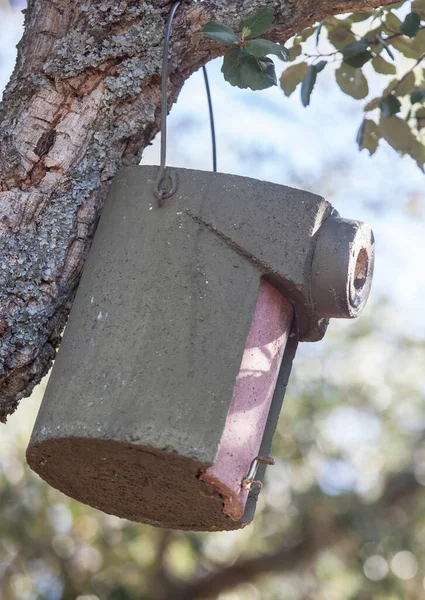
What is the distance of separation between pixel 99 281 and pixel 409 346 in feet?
18.4

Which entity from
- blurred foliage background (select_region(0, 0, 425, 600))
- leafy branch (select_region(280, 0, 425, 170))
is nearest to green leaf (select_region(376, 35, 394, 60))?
leafy branch (select_region(280, 0, 425, 170))

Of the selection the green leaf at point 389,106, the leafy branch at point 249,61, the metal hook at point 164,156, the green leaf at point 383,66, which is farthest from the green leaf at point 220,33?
the green leaf at point 383,66

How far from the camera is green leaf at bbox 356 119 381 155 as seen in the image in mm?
2094

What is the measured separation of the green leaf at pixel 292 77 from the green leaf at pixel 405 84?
0.21 m

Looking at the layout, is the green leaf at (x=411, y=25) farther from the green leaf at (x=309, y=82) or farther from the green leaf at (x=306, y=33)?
the green leaf at (x=306, y=33)

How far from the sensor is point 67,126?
1.50 metres

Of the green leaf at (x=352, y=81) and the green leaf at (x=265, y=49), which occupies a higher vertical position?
the green leaf at (x=265, y=49)

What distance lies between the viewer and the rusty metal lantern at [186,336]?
1.30 m

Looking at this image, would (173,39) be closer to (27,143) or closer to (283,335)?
(27,143)

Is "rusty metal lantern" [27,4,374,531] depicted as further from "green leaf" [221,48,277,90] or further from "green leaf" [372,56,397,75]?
"green leaf" [372,56,397,75]

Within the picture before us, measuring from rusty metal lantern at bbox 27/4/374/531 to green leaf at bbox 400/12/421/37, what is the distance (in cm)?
54

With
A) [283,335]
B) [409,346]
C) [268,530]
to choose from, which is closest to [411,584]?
[268,530]

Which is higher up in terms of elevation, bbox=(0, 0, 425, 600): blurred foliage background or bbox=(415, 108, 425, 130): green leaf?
bbox=(415, 108, 425, 130): green leaf

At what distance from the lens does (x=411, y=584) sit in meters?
5.73
